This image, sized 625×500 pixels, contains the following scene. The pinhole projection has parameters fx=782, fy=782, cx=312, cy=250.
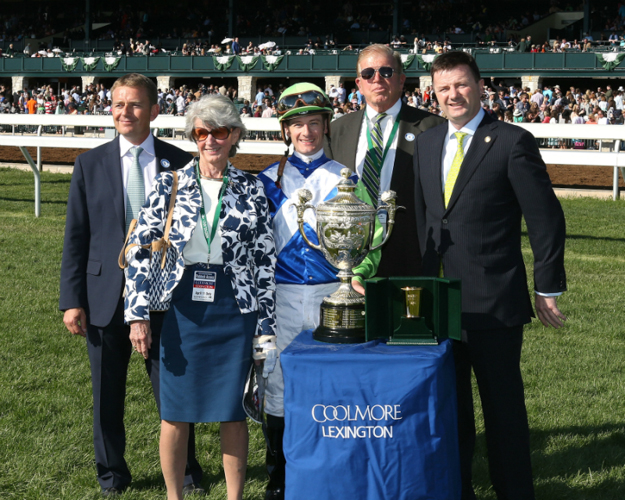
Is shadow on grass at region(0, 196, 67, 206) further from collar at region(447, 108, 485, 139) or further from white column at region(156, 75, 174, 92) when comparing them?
white column at region(156, 75, 174, 92)

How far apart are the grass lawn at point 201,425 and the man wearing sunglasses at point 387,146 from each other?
1240mm

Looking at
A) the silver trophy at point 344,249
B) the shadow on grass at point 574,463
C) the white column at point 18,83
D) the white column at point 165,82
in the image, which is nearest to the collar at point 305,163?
the silver trophy at point 344,249

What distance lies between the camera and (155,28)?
4919 centimetres

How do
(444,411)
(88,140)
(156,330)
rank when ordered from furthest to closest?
(88,140)
(156,330)
(444,411)

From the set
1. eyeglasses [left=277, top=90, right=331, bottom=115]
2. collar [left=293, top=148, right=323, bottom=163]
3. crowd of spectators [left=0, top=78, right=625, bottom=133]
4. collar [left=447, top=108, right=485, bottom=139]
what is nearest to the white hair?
eyeglasses [left=277, top=90, right=331, bottom=115]

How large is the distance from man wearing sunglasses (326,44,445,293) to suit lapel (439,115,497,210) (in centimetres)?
70

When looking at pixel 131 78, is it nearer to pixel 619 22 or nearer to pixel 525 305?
pixel 525 305

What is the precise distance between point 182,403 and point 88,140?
11.7 m

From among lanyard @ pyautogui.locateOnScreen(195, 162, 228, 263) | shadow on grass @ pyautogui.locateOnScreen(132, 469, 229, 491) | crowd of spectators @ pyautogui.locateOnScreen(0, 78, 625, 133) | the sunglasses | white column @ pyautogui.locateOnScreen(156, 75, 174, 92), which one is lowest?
shadow on grass @ pyautogui.locateOnScreen(132, 469, 229, 491)

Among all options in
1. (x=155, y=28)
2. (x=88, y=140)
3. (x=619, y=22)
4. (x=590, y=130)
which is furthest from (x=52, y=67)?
(x=590, y=130)

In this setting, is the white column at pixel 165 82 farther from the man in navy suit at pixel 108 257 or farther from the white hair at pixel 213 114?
the white hair at pixel 213 114

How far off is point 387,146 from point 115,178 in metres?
1.40

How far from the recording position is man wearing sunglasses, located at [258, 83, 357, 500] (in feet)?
11.2

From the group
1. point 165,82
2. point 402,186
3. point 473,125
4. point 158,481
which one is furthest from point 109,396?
point 165,82
